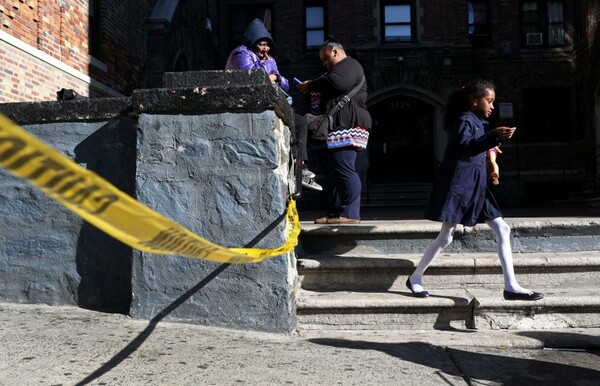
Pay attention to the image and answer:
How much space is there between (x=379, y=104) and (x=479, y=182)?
49.7 ft

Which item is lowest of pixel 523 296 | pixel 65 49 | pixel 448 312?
pixel 448 312

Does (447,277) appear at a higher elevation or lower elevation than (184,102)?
lower

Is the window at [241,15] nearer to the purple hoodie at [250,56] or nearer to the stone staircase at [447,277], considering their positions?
the purple hoodie at [250,56]

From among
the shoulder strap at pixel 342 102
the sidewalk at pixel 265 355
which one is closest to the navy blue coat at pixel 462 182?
the sidewalk at pixel 265 355

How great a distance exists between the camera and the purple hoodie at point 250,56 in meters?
4.71

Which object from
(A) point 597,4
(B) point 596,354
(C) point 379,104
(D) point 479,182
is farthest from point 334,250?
(A) point 597,4

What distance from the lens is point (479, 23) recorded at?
19.1m

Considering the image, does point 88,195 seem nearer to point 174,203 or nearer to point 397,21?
point 174,203

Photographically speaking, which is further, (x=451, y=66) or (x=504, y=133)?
(x=451, y=66)

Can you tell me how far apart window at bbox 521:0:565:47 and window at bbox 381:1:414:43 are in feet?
13.4

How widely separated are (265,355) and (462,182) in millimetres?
2047

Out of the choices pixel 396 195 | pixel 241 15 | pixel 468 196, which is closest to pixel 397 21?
pixel 241 15

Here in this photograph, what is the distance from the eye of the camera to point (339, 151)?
5074 millimetres

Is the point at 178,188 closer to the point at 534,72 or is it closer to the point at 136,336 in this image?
the point at 136,336
